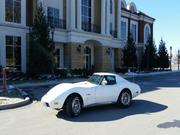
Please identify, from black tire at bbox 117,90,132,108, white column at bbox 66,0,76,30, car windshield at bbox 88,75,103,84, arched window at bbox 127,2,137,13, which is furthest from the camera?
arched window at bbox 127,2,137,13

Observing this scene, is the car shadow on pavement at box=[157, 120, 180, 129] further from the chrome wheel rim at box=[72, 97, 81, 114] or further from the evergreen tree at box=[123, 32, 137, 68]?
the evergreen tree at box=[123, 32, 137, 68]

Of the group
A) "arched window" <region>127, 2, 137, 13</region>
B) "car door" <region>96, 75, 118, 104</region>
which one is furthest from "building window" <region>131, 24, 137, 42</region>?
"car door" <region>96, 75, 118, 104</region>

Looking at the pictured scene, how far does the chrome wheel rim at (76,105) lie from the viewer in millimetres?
9921

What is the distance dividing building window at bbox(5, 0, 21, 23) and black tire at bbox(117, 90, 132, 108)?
1777cm

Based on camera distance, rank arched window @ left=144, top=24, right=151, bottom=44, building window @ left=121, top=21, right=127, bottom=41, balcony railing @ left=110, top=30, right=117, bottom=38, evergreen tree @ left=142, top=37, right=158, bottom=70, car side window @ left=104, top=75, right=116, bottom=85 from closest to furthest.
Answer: car side window @ left=104, top=75, right=116, bottom=85 → balcony railing @ left=110, top=30, right=117, bottom=38 → building window @ left=121, top=21, right=127, bottom=41 → evergreen tree @ left=142, top=37, right=158, bottom=70 → arched window @ left=144, top=24, right=151, bottom=44

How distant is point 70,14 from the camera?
32.4 m

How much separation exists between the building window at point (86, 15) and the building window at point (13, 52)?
33.3ft

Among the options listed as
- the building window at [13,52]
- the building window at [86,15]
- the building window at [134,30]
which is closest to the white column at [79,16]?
the building window at [86,15]

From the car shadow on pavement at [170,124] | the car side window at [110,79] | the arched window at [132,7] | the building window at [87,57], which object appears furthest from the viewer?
the arched window at [132,7]

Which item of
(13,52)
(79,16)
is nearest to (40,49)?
(13,52)

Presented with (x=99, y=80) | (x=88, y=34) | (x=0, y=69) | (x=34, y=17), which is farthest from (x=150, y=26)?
(x=99, y=80)

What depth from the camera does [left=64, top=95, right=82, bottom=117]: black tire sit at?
977 cm

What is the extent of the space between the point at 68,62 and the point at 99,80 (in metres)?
20.8

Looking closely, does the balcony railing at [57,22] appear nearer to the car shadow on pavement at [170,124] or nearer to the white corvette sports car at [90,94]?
the white corvette sports car at [90,94]
